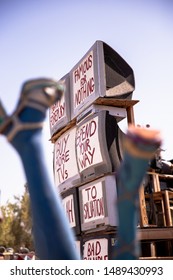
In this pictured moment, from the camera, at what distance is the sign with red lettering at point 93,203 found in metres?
3.81

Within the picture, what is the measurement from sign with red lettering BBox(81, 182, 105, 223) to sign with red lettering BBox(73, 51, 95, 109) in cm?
89

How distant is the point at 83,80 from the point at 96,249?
5.38 ft

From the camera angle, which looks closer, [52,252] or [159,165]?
[52,252]

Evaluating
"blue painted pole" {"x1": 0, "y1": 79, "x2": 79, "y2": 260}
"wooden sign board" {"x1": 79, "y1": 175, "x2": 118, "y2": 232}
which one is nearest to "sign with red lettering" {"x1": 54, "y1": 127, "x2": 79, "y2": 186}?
"wooden sign board" {"x1": 79, "y1": 175, "x2": 118, "y2": 232}

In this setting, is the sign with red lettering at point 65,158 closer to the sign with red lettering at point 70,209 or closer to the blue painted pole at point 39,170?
the sign with red lettering at point 70,209

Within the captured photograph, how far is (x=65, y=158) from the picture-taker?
4.63 meters

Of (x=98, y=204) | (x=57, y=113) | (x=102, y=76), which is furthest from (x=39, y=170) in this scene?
(x=57, y=113)

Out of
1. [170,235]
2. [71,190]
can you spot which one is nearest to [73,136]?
[71,190]

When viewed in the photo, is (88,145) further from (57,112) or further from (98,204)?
(57,112)

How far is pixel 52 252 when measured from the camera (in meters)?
1.32

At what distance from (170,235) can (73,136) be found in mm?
1420

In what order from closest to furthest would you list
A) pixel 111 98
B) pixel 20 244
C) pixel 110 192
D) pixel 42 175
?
pixel 42 175
pixel 110 192
pixel 111 98
pixel 20 244
